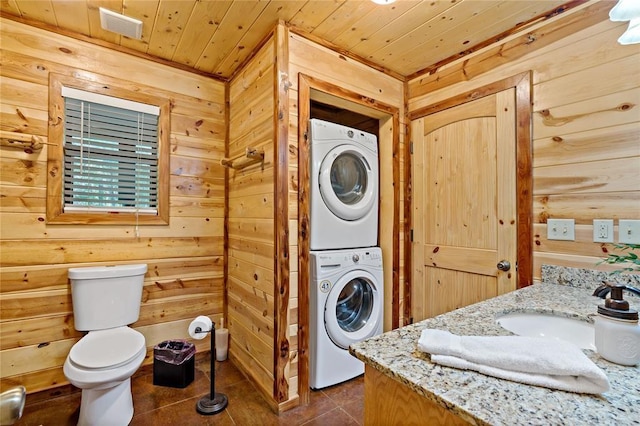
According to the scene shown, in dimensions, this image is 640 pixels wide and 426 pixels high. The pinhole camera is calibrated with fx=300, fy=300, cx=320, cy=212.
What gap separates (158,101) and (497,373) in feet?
8.32

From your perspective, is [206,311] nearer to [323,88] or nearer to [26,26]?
[323,88]

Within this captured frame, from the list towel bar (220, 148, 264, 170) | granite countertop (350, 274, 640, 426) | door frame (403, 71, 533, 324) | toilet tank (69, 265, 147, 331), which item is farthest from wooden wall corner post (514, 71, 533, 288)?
toilet tank (69, 265, 147, 331)

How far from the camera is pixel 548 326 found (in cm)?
113

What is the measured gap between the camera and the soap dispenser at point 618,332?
26.8 inches

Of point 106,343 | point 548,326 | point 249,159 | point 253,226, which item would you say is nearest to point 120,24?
point 249,159

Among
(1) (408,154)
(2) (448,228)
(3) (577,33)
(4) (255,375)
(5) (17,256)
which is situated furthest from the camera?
(1) (408,154)

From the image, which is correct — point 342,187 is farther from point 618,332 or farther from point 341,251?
point 618,332

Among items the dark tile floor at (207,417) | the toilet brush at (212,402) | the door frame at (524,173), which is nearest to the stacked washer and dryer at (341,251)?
the dark tile floor at (207,417)

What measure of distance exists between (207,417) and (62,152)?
72.8 inches

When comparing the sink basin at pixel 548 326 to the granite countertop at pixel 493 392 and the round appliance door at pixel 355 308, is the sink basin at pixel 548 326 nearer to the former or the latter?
the granite countertop at pixel 493 392

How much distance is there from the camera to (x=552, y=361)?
1.98 feet

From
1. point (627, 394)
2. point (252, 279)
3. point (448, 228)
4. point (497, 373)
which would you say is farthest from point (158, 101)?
point (627, 394)

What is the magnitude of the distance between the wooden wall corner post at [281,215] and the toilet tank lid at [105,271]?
0.98 metres

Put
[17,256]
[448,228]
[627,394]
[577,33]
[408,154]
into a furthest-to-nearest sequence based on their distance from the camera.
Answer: [408,154]
[448,228]
[17,256]
[577,33]
[627,394]
